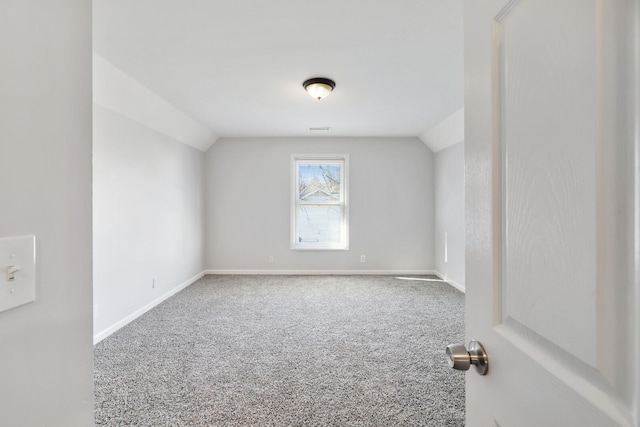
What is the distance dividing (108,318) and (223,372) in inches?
58.2

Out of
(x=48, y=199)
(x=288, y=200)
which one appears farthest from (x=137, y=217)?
(x=48, y=199)

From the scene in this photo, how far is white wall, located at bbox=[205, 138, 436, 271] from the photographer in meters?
5.27

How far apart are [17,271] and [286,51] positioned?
89.1 inches

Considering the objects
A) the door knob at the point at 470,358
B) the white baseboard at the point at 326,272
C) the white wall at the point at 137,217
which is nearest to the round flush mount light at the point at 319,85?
the white wall at the point at 137,217

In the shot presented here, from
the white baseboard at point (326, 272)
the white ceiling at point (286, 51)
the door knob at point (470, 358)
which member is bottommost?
the white baseboard at point (326, 272)

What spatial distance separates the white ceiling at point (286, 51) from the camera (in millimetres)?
1854

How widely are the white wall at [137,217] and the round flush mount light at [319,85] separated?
6.13 ft

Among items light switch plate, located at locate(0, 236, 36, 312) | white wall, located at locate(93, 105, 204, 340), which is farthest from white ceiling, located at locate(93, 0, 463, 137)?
light switch plate, located at locate(0, 236, 36, 312)

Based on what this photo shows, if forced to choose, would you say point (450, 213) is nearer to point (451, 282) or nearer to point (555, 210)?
point (451, 282)

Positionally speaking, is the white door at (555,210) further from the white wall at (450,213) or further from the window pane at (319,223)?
the window pane at (319,223)

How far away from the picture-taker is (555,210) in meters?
0.43

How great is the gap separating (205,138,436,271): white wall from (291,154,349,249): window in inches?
5.1

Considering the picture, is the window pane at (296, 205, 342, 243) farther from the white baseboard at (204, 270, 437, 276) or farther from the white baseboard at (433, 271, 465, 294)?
the white baseboard at (433, 271, 465, 294)

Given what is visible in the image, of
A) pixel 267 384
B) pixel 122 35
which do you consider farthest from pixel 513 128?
pixel 122 35
